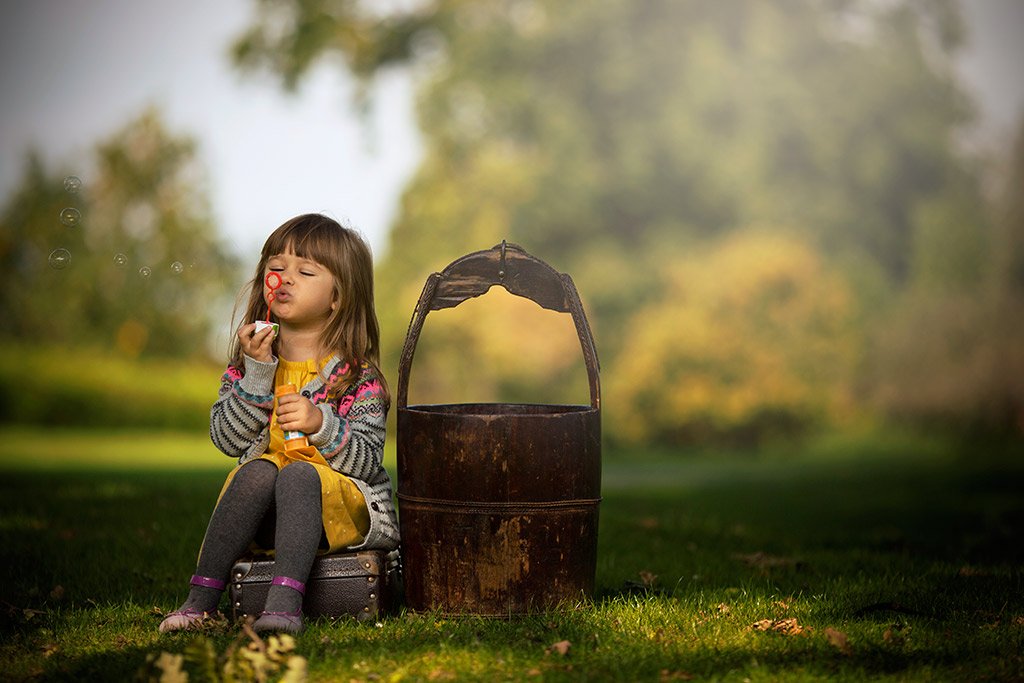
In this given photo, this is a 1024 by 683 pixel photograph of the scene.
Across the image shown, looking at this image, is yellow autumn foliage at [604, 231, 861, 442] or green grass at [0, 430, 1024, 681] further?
yellow autumn foliage at [604, 231, 861, 442]

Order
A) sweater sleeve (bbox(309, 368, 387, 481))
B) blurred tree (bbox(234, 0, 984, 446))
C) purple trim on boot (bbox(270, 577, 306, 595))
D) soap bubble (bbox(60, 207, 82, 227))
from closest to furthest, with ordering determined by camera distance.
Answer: purple trim on boot (bbox(270, 577, 306, 595)) → sweater sleeve (bbox(309, 368, 387, 481)) → soap bubble (bbox(60, 207, 82, 227)) → blurred tree (bbox(234, 0, 984, 446))

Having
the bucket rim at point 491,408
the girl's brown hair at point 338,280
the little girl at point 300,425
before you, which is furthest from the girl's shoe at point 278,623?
the bucket rim at point 491,408

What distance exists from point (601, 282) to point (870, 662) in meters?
18.4

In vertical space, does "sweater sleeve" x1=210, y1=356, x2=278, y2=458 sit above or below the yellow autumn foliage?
below

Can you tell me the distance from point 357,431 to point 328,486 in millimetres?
260

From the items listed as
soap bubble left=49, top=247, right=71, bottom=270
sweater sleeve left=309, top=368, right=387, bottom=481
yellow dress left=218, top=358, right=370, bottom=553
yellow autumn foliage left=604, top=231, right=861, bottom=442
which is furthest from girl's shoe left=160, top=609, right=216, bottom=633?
yellow autumn foliage left=604, top=231, right=861, bottom=442

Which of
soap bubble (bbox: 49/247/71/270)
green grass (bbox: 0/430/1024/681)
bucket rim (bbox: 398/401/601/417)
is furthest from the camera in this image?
soap bubble (bbox: 49/247/71/270)

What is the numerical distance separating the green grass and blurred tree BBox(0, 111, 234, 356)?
10.1 meters

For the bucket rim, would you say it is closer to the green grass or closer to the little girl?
the little girl

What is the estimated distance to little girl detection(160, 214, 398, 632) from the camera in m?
3.82

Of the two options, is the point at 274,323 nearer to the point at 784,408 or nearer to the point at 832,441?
the point at 784,408

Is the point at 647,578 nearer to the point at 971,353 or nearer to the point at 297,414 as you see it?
the point at 297,414

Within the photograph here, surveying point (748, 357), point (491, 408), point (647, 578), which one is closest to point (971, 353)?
point (748, 357)

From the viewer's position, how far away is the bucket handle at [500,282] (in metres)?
4.15
